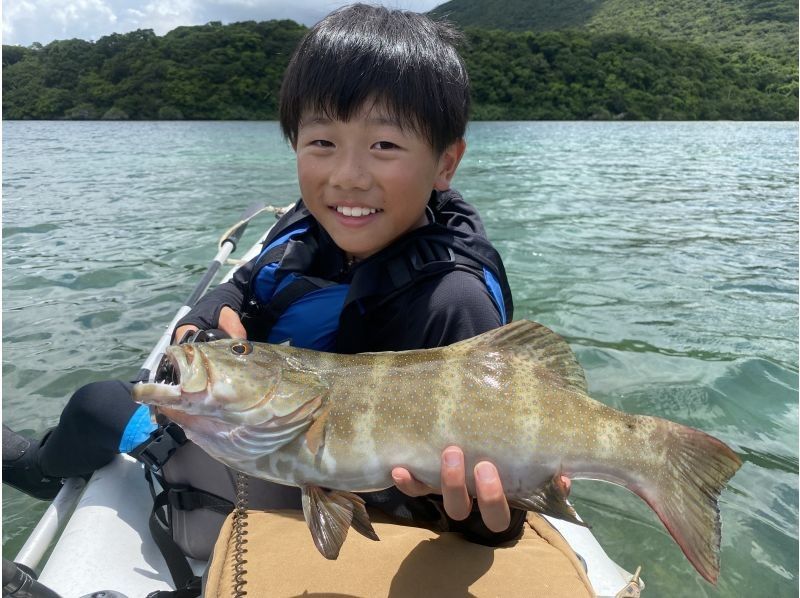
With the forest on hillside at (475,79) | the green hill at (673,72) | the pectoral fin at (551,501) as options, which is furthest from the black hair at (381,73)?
the green hill at (673,72)

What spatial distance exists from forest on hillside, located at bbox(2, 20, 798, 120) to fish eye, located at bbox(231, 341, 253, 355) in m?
73.5

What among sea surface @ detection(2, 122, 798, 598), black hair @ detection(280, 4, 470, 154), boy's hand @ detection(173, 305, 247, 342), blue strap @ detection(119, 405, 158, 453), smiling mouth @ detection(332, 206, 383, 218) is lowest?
sea surface @ detection(2, 122, 798, 598)

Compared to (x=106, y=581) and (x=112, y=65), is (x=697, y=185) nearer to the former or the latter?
(x=106, y=581)

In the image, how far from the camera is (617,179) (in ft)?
67.3

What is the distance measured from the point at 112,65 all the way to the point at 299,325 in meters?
94.8

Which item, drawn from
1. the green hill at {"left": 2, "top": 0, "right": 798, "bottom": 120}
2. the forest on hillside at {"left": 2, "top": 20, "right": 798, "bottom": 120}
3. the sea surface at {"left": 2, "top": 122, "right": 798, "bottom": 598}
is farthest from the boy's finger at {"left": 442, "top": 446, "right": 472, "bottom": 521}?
the forest on hillside at {"left": 2, "top": 20, "right": 798, "bottom": 120}

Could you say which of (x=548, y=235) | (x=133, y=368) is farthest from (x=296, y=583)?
(x=548, y=235)

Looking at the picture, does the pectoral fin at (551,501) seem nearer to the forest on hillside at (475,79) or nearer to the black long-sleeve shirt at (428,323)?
the black long-sleeve shirt at (428,323)

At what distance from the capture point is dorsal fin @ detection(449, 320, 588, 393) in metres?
2.04

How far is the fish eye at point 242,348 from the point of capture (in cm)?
187

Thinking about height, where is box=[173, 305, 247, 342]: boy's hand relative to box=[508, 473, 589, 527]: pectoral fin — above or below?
above

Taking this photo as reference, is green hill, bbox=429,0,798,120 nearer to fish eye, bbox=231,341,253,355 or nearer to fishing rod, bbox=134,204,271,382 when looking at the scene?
fishing rod, bbox=134,204,271,382

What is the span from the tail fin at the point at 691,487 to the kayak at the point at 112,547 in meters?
0.62

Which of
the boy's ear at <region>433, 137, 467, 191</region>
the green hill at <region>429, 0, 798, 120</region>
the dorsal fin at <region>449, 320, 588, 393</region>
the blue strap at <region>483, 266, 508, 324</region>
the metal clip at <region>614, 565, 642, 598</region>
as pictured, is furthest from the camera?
the green hill at <region>429, 0, 798, 120</region>
